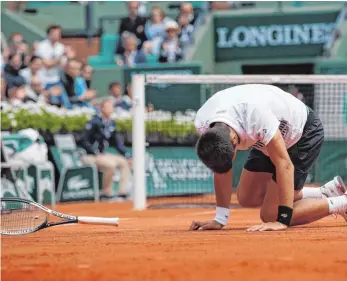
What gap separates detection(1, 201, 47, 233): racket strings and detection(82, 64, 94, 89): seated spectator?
412 inches

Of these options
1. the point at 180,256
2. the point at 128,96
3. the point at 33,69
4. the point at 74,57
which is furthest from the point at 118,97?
the point at 180,256

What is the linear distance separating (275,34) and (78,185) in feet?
19.7

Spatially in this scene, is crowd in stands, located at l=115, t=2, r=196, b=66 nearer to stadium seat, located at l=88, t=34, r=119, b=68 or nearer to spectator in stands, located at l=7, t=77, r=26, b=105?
stadium seat, located at l=88, t=34, r=119, b=68

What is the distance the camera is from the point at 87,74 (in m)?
17.5

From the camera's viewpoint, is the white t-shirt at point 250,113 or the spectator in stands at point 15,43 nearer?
the white t-shirt at point 250,113

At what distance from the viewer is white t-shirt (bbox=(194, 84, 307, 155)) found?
6125mm

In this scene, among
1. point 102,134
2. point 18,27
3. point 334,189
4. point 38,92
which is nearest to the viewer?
point 334,189

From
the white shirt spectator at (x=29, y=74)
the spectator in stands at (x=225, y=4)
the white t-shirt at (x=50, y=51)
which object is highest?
the spectator in stands at (x=225, y=4)

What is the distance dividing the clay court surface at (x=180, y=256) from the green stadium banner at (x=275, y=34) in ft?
36.3

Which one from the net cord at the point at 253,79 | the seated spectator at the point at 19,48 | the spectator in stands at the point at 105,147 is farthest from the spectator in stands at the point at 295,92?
the seated spectator at the point at 19,48

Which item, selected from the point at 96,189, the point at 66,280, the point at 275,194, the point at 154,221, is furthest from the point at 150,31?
the point at 66,280

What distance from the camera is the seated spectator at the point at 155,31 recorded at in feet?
59.8

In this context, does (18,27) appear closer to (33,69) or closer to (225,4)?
(33,69)

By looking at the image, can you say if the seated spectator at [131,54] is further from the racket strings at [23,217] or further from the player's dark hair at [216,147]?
the player's dark hair at [216,147]
